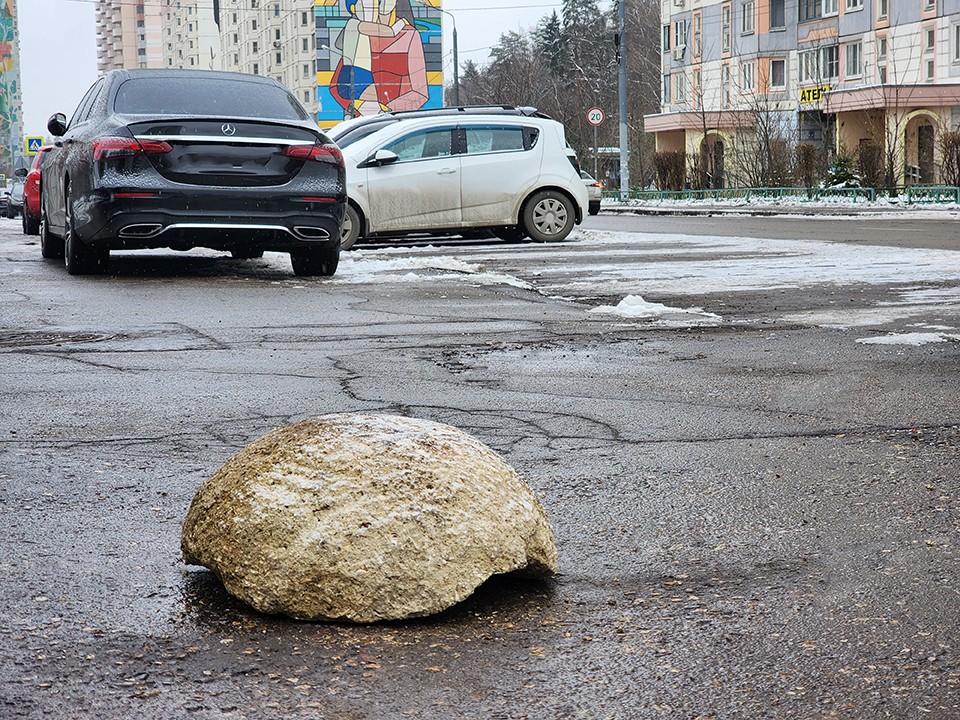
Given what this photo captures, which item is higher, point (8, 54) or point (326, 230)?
point (8, 54)

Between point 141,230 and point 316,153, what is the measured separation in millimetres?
1481

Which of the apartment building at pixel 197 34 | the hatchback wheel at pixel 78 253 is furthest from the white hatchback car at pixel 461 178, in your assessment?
the apartment building at pixel 197 34

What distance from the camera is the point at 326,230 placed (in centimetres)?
1120

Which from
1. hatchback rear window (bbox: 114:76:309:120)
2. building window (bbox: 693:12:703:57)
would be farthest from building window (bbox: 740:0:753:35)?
hatchback rear window (bbox: 114:76:309:120)

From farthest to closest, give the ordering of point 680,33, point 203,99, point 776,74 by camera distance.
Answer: point 680,33
point 776,74
point 203,99

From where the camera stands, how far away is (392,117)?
17.9 m

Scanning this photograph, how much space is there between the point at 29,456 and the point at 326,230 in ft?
22.0

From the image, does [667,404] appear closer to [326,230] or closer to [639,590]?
[639,590]

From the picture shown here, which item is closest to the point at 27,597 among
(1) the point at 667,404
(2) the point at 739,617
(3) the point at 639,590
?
(3) the point at 639,590

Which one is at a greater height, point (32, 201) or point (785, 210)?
point (32, 201)

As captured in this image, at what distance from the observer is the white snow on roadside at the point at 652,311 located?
8828 millimetres

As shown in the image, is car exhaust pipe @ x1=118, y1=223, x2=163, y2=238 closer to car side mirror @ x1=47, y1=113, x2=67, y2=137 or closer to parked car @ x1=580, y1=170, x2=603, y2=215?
car side mirror @ x1=47, y1=113, x2=67, y2=137

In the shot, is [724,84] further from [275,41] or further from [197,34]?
[197,34]

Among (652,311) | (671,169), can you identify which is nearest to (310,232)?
(652,311)
